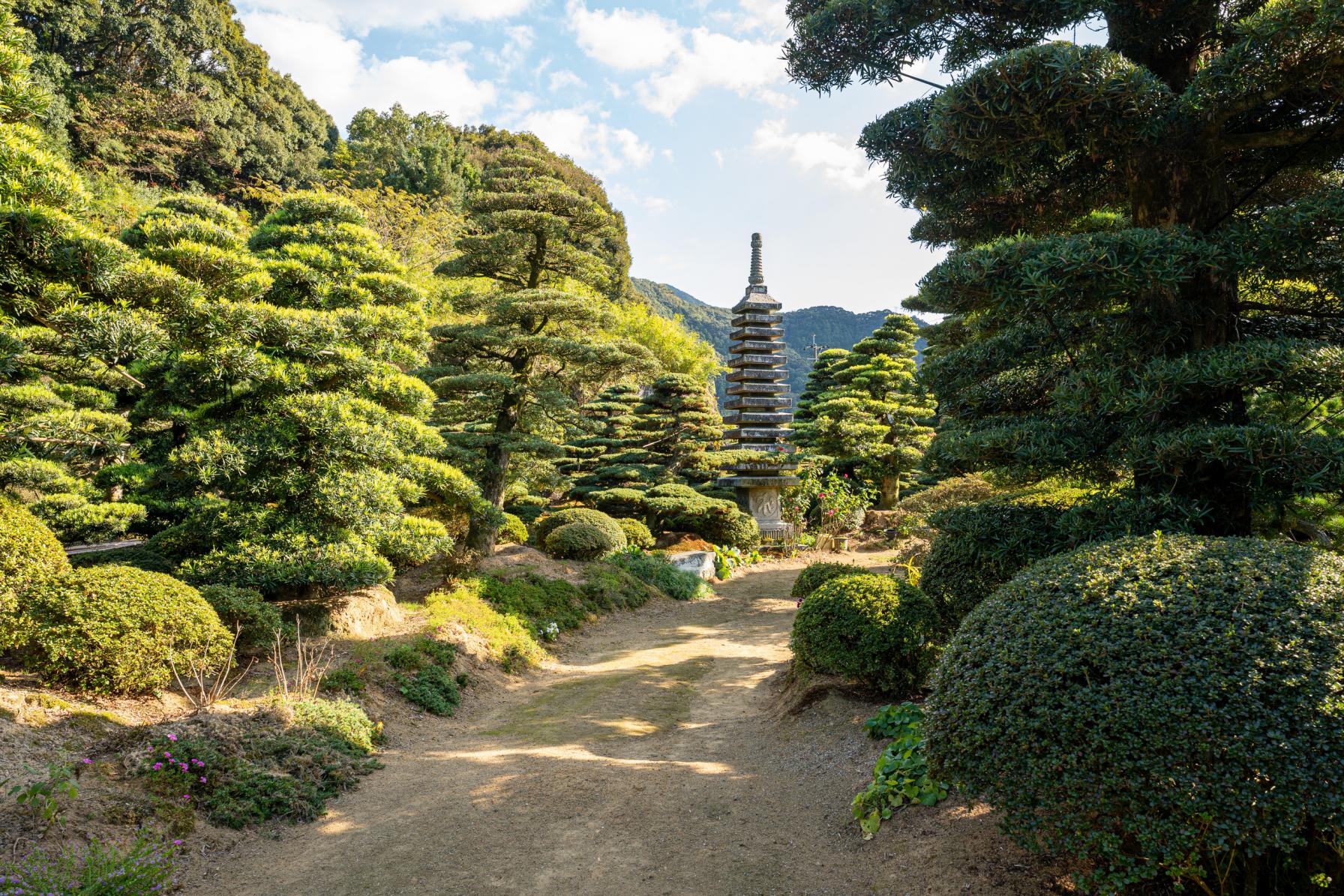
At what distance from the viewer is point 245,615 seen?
6.27 metres

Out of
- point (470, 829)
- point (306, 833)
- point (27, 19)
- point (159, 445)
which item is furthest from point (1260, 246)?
point (27, 19)

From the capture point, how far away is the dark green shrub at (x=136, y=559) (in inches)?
275

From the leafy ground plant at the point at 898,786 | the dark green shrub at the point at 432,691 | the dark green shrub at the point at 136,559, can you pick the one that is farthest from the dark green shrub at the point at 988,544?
the dark green shrub at the point at 136,559

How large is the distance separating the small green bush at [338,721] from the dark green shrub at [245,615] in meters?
1.15

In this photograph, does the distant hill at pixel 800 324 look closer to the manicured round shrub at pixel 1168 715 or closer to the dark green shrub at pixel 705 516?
the dark green shrub at pixel 705 516

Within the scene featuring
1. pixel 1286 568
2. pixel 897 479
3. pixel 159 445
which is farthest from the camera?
pixel 897 479

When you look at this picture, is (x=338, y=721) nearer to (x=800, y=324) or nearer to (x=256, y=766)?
(x=256, y=766)

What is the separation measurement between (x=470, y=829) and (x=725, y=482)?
1381 cm

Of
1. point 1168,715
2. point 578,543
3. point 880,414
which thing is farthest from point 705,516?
point 1168,715

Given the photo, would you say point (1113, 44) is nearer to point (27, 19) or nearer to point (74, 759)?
point (74, 759)

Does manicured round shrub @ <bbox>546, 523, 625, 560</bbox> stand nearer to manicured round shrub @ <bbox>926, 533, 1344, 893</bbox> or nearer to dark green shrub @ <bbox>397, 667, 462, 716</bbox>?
dark green shrub @ <bbox>397, 667, 462, 716</bbox>

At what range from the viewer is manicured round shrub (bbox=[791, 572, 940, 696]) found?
569 centimetres

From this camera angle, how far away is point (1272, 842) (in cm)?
233

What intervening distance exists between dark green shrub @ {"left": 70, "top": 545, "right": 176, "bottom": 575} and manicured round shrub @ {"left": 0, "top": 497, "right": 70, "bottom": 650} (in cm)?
162
